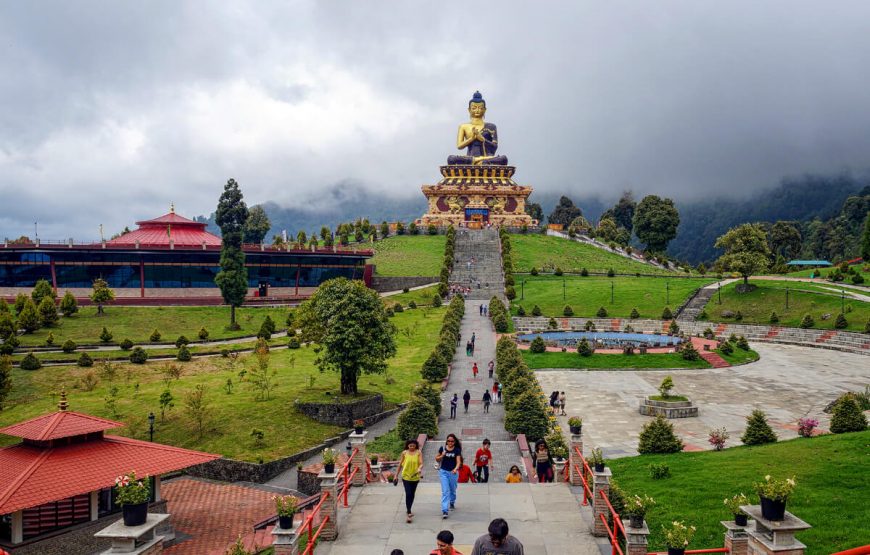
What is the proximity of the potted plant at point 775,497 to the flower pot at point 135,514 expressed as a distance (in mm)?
8933

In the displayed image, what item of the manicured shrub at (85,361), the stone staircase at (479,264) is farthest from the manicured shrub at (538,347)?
the manicured shrub at (85,361)

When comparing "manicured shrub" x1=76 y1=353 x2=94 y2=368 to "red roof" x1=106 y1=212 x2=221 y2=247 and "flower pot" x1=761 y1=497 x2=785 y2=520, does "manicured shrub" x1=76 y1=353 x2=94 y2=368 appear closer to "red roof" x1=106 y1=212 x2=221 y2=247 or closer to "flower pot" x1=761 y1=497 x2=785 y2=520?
"red roof" x1=106 y1=212 x2=221 y2=247

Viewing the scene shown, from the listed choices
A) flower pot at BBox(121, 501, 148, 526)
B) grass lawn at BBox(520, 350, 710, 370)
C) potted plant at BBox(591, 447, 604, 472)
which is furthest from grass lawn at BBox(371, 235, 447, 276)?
flower pot at BBox(121, 501, 148, 526)

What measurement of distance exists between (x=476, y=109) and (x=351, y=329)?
82539 millimetres

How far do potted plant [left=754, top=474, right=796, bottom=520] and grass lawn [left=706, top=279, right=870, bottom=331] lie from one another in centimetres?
4803

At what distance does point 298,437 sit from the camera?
29.4m

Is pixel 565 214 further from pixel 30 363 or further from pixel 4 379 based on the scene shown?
pixel 4 379

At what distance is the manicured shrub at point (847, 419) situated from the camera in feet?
72.0

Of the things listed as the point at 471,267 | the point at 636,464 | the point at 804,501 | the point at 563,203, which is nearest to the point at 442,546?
the point at 804,501

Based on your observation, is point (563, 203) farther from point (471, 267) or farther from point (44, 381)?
point (44, 381)

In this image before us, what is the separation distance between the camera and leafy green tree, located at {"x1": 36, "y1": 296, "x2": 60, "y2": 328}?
47281mm

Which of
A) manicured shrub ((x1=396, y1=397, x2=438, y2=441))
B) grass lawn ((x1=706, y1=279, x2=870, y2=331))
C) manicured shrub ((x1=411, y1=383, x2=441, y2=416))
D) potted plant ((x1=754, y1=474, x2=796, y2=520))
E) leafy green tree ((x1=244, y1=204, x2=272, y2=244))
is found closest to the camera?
potted plant ((x1=754, y1=474, x2=796, y2=520))

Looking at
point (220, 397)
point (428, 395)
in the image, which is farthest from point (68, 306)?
point (428, 395)

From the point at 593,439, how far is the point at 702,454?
6216 millimetres
